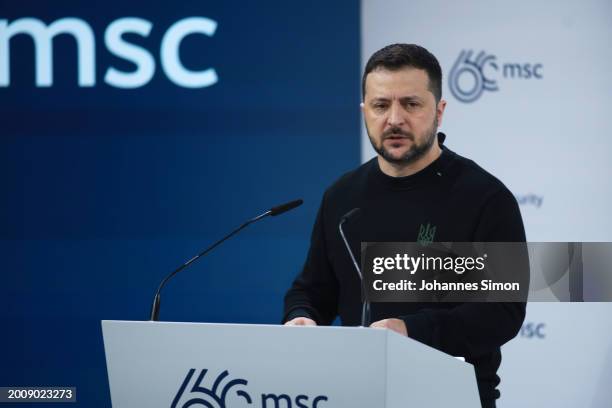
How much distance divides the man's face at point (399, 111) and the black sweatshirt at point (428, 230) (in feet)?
0.45

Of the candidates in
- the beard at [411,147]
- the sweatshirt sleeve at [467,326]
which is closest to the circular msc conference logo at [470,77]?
the beard at [411,147]

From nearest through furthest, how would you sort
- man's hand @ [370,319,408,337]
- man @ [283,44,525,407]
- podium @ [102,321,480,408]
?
1. podium @ [102,321,480,408]
2. man's hand @ [370,319,408,337]
3. man @ [283,44,525,407]

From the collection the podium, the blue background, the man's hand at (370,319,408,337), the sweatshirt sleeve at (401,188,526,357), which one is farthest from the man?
the blue background

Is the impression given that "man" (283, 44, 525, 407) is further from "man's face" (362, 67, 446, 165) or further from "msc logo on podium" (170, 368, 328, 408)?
"msc logo on podium" (170, 368, 328, 408)

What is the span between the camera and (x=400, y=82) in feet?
8.62

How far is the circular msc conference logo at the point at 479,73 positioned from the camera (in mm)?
4570

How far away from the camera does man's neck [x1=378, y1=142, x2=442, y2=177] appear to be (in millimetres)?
2783

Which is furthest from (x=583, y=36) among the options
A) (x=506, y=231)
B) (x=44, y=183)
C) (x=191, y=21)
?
(x=44, y=183)

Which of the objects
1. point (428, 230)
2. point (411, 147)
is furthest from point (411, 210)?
point (411, 147)

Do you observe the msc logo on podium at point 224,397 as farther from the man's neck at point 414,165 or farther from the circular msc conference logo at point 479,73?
the circular msc conference logo at point 479,73

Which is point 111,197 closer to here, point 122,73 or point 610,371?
point 122,73

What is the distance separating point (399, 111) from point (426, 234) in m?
0.38

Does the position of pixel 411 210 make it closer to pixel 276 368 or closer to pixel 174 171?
pixel 276 368

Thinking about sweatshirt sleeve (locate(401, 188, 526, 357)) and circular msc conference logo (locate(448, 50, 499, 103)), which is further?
circular msc conference logo (locate(448, 50, 499, 103))
